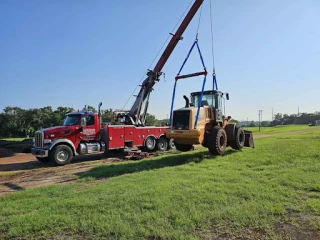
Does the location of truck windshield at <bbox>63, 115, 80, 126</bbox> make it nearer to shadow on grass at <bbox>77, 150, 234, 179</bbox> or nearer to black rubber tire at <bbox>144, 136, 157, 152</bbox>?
shadow on grass at <bbox>77, 150, 234, 179</bbox>

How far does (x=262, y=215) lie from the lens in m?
4.86

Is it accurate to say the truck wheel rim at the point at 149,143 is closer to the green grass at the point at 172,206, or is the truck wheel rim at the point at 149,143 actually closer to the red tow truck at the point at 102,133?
the red tow truck at the point at 102,133

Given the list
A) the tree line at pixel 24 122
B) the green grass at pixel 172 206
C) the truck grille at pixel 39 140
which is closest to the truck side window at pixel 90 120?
the truck grille at pixel 39 140

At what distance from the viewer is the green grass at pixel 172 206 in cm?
436

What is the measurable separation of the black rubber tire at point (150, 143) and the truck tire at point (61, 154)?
492 cm

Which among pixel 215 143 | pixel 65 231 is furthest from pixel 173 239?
pixel 215 143

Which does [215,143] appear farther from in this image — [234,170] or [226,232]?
[226,232]

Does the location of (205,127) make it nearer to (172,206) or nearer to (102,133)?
(102,133)

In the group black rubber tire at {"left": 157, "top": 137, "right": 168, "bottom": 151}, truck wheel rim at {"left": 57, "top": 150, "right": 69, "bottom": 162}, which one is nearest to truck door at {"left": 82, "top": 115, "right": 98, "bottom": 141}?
truck wheel rim at {"left": 57, "top": 150, "right": 69, "bottom": 162}

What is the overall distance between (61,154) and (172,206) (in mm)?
9584

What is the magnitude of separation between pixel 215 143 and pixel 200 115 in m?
1.41

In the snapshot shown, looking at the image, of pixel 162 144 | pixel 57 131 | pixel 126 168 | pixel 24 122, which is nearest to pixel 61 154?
pixel 57 131

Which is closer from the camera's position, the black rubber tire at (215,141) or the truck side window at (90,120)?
the black rubber tire at (215,141)

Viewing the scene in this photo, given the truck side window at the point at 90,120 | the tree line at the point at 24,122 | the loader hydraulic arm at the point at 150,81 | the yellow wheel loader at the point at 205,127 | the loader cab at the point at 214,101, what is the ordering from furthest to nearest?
the tree line at the point at 24,122 < the loader hydraulic arm at the point at 150,81 < the truck side window at the point at 90,120 < the loader cab at the point at 214,101 < the yellow wheel loader at the point at 205,127
